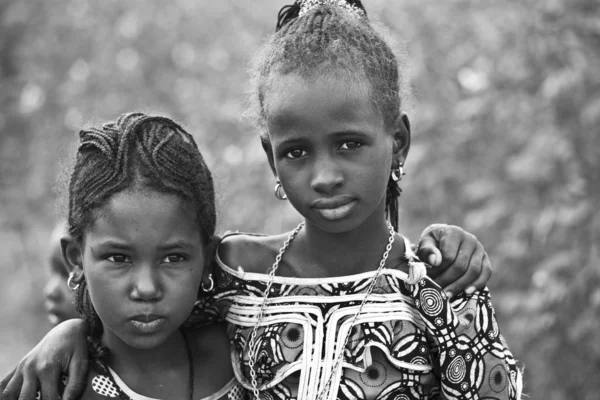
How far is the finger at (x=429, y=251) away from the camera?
241 cm

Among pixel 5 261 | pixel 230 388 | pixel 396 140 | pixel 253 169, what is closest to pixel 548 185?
pixel 253 169

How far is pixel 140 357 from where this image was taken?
8.25ft

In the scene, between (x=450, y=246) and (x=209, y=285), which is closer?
(x=450, y=246)

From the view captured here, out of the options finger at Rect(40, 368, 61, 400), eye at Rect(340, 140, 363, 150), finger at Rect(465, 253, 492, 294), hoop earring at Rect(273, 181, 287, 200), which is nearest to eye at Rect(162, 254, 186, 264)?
hoop earring at Rect(273, 181, 287, 200)

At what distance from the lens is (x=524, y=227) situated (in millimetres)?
4266

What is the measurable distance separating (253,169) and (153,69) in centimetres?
140

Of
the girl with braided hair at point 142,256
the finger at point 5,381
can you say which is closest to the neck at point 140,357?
the girl with braided hair at point 142,256

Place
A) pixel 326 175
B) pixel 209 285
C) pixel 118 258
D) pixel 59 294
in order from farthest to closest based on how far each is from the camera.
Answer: pixel 59 294 → pixel 209 285 → pixel 118 258 → pixel 326 175

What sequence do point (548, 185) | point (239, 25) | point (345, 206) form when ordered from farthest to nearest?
point (239, 25), point (548, 185), point (345, 206)

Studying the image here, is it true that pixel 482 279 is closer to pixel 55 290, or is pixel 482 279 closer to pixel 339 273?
pixel 339 273

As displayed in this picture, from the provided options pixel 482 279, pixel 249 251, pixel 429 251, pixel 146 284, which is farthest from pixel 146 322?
pixel 482 279

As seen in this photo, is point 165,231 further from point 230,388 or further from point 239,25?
point 239,25

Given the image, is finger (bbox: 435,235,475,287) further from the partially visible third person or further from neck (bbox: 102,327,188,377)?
the partially visible third person

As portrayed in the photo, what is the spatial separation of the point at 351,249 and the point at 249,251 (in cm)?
33
